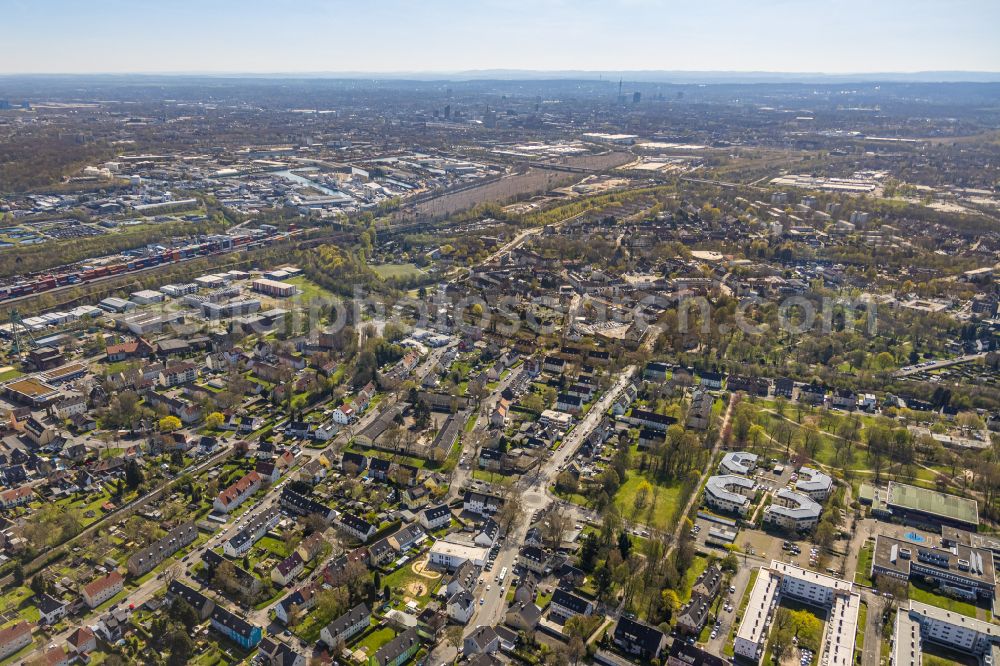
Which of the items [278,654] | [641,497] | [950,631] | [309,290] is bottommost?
[309,290]

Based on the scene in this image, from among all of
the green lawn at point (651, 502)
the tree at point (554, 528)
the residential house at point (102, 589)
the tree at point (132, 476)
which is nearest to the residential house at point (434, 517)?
the tree at point (554, 528)

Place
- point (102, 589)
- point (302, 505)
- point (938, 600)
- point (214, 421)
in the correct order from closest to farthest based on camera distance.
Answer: point (102, 589) → point (938, 600) → point (302, 505) → point (214, 421)

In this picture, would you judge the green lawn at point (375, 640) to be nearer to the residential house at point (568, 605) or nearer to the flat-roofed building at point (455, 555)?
the flat-roofed building at point (455, 555)

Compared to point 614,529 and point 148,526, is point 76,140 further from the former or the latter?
point 614,529

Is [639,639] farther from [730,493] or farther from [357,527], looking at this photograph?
[357,527]

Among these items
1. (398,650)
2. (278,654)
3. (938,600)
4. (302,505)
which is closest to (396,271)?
(302,505)

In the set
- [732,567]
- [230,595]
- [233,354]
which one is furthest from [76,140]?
[732,567]

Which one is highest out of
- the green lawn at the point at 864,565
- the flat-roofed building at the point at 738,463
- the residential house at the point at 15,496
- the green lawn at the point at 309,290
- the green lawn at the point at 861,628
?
the residential house at the point at 15,496
